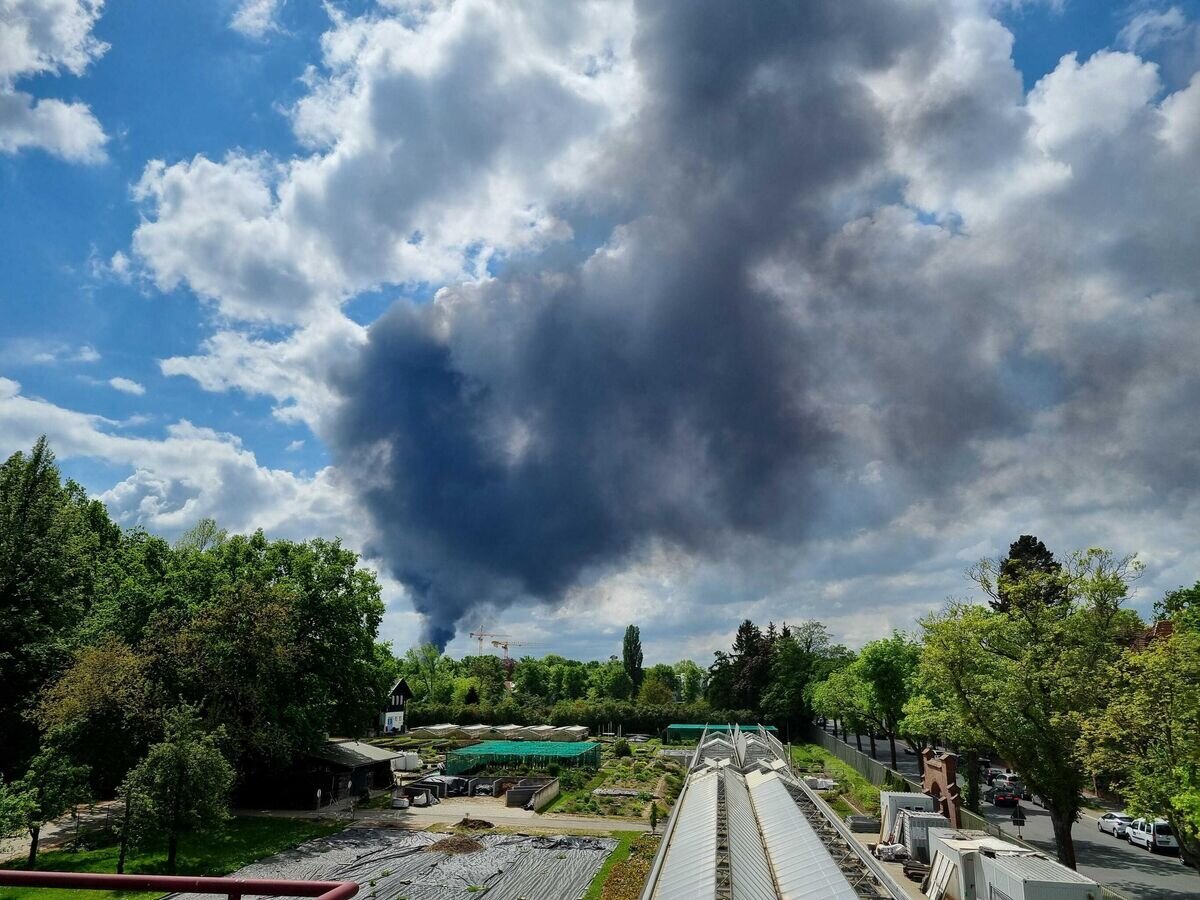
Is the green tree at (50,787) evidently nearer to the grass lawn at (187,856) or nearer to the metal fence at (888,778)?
the grass lawn at (187,856)

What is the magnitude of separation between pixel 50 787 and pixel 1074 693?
40.9 metres

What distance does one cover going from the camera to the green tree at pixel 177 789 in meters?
29.2

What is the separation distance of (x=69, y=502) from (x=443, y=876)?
3363 centimetres

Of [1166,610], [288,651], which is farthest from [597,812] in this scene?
[1166,610]

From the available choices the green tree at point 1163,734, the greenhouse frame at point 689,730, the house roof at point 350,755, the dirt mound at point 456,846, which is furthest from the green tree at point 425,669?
the green tree at point 1163,734

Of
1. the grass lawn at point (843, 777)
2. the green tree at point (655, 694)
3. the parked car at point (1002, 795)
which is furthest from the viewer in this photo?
the green tree at point (655, 694)

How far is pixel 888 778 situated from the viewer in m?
45.2

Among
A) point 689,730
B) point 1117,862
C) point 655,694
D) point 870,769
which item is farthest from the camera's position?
point 655,694

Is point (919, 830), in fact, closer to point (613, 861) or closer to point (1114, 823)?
point (613, 861)

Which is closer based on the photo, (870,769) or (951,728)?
(951,728)

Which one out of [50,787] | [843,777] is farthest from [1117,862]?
[50,787]

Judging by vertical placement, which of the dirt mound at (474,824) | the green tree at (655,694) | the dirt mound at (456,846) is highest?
the green tree at (655,694)

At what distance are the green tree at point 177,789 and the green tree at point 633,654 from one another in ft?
357

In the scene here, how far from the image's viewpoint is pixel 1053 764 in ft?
96.8
